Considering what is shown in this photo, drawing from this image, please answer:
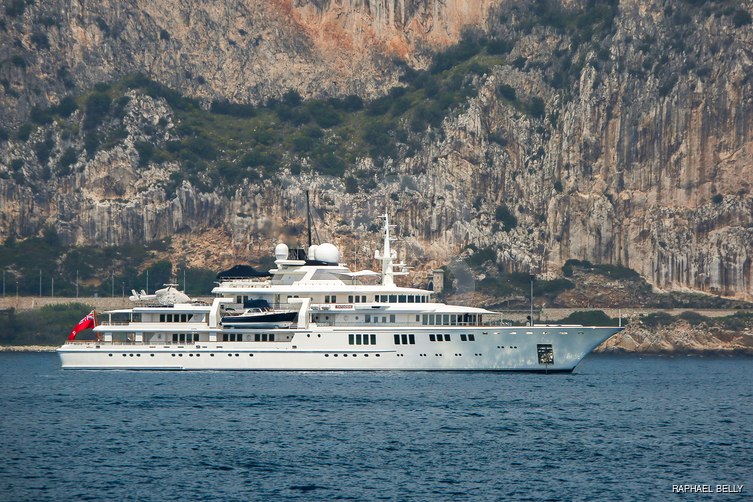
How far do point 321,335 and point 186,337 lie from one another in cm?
834

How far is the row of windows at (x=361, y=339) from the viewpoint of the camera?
3091 inches

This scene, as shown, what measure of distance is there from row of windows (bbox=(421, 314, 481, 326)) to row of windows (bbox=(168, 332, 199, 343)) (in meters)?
13.6

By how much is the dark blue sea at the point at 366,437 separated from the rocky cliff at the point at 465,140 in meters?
70.5

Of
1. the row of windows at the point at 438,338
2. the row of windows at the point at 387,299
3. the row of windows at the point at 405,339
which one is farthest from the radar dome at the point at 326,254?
the row of windows at the point at 438,338

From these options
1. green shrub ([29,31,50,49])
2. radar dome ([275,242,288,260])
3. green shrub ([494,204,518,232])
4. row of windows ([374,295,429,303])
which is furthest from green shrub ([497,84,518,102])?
row of windows ([374,295,429,303])

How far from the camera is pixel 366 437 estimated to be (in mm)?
53188

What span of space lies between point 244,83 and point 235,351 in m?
91.6

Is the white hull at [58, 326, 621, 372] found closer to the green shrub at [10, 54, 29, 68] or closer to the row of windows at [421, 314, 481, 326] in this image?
the row of windows at [421, 314, 481, 326]

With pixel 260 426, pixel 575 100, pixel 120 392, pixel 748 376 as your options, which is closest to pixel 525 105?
pixel 575 100

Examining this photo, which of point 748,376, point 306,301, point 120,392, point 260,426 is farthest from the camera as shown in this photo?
point 748,376

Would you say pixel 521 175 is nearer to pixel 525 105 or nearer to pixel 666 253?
pixel 525 105

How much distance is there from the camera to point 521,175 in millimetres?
155250

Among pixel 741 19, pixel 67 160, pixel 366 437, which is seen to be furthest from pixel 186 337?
pixel 741 19

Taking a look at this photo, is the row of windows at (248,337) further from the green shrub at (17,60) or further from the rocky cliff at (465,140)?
the green shrub at (17,60)
